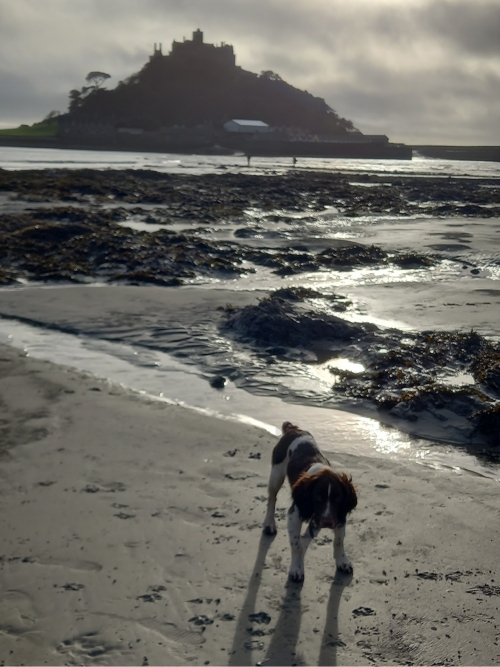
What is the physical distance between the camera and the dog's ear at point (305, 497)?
406 cm

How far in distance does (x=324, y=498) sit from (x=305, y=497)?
0.38ft

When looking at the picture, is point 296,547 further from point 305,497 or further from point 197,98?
point 197,98

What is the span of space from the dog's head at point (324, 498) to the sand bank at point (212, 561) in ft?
1.59

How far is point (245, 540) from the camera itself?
4648 millimetres

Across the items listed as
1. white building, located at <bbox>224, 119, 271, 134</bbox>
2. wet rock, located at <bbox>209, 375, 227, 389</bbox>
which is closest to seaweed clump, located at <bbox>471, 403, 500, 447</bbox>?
wet rock, located at <bbox>209, 375, 227, 389</bbox>

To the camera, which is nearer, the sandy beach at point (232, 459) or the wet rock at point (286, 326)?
the sandy beach at point (232, 459)

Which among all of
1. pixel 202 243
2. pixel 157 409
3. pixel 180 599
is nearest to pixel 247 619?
pixel 180 599

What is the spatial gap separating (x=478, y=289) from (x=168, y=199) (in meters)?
18.3

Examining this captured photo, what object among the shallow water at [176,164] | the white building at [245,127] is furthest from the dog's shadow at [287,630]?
the white building at [245,127]

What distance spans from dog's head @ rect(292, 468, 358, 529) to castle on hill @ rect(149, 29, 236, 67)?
162 meters

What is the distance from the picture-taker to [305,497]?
4070 millimetres

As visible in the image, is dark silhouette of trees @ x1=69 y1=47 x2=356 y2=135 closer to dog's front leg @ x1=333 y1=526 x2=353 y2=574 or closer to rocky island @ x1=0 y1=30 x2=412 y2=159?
rocky island @ x1=0 y1=30 x2=412 y2=159

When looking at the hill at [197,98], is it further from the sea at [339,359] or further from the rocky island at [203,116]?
the sea at [339,359]

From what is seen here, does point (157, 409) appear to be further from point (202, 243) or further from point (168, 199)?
point (168, 199)
